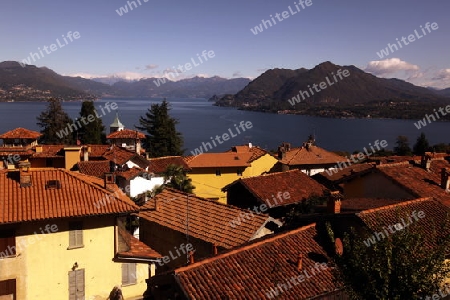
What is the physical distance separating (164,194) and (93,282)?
9.18m

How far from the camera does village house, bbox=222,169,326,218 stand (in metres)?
29.1

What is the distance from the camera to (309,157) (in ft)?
169

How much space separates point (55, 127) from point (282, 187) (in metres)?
51.8

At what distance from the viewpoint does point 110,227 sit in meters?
17.3

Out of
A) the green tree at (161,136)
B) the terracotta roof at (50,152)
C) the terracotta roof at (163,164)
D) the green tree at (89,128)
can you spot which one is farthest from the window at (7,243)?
the green tree at (89,128)

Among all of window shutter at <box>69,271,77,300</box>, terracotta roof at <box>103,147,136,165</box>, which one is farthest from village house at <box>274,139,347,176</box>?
window shutter at <box>69,271,77,300</box>

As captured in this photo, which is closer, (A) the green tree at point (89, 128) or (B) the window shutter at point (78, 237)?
(B) the window shutter at point (78, 237)

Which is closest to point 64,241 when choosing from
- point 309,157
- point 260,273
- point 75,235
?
point 75,235

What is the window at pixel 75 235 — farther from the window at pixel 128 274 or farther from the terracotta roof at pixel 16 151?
the terracotta roof at pixel 16 151

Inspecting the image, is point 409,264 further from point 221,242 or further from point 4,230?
point 4,230

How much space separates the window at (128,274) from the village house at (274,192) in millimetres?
12978

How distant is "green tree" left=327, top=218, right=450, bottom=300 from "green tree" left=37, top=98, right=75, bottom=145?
6539 centimetres

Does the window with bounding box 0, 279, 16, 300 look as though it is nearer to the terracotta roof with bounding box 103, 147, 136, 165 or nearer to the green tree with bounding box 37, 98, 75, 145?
A: the terracotta roof with bounding box 103, 147, 136, 165

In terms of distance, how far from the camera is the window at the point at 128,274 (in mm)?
17578
